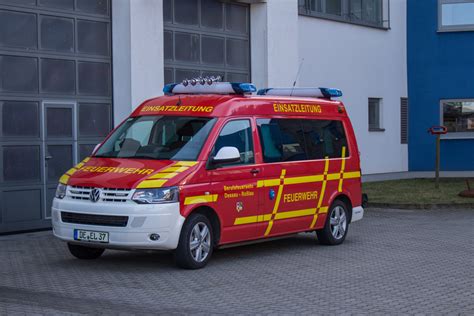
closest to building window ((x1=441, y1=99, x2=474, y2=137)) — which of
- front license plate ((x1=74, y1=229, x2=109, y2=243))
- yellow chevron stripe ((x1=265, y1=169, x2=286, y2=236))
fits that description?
yellow chevron stripe ((x1=265, y1=169, x2=286, y2=236))

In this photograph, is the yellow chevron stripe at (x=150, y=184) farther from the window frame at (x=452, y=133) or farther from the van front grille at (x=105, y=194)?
the window frame at (x=452, y=133)

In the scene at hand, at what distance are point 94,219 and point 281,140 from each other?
3.19 metres

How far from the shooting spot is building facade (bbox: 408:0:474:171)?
26156mm

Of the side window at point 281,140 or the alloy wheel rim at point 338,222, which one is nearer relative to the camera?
the side window at point 281,140

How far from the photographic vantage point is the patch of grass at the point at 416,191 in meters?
19.8

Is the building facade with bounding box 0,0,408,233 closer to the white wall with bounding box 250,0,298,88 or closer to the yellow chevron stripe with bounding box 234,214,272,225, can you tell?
the white wall with bounding box 250,0,298,88

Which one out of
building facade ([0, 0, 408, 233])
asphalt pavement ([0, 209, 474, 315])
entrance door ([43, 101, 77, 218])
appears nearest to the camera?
asphalt pavement ([0, 209, 474, 315])

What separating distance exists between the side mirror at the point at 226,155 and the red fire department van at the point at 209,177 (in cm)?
1

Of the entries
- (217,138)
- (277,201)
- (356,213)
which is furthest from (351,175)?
(217,138)

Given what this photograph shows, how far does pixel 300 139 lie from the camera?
12.8 m

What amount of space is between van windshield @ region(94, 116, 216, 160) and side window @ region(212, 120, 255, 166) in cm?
24

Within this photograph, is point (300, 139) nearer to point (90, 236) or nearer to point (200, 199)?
point (200, 199)

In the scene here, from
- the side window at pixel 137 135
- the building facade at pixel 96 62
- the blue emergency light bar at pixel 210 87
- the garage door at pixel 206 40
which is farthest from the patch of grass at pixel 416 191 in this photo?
the side window at pixel 137 135

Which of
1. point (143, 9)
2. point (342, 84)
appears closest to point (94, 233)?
point (143, 9)
